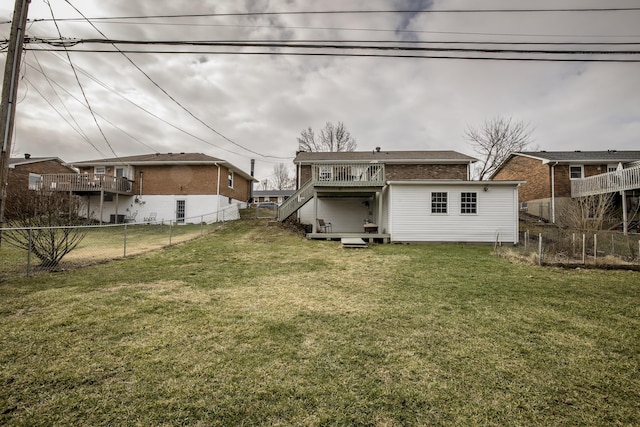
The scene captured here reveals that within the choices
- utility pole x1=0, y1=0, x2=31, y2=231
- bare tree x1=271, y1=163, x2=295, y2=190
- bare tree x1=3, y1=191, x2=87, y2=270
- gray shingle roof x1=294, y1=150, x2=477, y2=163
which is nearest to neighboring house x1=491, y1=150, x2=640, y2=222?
gray shingle roof x1=294, y1=150, x2=477, y2=163

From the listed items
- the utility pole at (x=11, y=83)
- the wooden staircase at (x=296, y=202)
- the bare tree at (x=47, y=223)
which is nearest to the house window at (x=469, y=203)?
the wooden staircase at (x=296, y=202)

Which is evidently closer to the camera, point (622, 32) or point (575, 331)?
point (575, 331)

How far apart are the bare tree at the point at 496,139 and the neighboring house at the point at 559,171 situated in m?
7.74

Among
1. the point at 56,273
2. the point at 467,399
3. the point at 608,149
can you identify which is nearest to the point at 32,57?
the point at 56,273

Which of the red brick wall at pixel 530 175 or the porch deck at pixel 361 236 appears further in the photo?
the red brick wall at pixel 530 175

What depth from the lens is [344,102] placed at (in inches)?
731

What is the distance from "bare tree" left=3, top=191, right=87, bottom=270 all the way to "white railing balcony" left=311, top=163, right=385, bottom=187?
34.1ft

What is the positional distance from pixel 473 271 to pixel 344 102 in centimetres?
1404

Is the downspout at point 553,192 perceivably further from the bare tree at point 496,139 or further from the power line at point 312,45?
the power line at point 312,45

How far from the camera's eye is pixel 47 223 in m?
8.22

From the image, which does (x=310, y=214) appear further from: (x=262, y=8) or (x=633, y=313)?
(x=633, y=313)

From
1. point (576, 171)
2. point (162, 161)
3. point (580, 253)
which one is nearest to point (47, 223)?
point (162, 161)

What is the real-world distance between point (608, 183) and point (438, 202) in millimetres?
13279

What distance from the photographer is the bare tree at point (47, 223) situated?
7672mm
